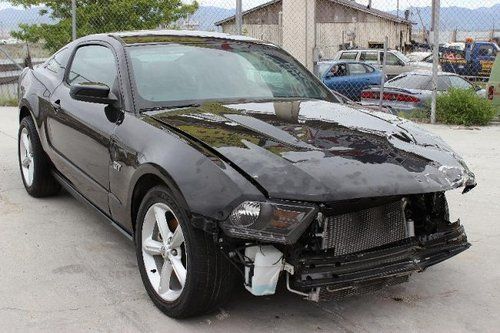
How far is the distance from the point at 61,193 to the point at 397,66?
18.2m

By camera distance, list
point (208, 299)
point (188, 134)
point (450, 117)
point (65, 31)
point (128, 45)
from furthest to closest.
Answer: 1. point (65, 31)
2. point (450, 117)
3. point (128, 45)
4. point (188, 134)
5. point (208, 299)

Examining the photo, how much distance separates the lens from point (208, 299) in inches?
122

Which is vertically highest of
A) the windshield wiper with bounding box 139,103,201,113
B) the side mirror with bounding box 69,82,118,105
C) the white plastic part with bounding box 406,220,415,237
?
the side mirror with bounding box 69,82,118,105

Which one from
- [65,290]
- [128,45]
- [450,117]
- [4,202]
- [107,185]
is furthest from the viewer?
[450,117]

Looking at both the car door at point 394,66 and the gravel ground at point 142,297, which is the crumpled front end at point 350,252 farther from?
the car door at point 394,66

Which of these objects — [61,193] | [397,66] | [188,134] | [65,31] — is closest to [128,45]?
[188,134]

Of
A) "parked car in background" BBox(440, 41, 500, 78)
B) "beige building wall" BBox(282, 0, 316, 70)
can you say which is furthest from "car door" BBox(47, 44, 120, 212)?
"parked car in background" BBox(440, 41, 500, 78)

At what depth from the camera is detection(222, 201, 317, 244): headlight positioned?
2.78m

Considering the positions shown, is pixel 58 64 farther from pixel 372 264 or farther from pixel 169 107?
pixel 372 264

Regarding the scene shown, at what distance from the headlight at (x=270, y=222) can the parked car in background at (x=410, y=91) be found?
8.51m

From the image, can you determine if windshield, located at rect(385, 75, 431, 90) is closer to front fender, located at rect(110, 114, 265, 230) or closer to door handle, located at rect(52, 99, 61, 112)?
door handle, located at rect(52, 99, 61, 112)

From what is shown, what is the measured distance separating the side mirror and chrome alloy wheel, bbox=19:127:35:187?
1856 mm

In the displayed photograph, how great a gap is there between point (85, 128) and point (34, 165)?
1.44 m

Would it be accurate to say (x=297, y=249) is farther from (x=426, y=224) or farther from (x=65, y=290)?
(x=65, y=290)
